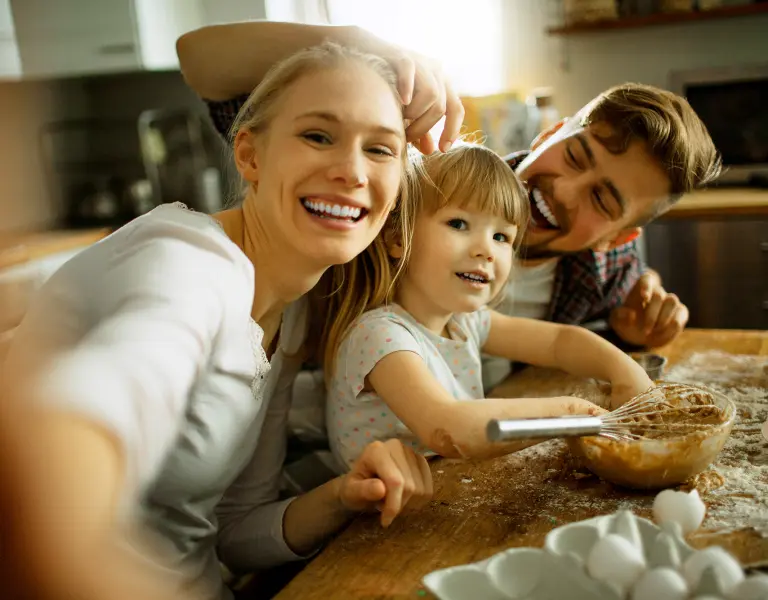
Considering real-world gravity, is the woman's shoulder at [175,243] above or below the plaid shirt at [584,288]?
above

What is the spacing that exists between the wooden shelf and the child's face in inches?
59.4

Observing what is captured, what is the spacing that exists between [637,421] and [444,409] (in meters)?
0.17

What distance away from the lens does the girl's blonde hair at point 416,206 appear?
74 cm

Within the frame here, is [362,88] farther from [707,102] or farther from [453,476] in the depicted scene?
[707,102]

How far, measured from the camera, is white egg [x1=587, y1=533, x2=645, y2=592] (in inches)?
16.5

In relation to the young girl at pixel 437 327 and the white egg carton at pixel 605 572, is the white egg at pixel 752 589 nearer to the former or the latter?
the white egg carton at pixel 605 572

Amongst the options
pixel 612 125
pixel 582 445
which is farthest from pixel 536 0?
pixel 582 445

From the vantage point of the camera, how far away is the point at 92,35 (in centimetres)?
229

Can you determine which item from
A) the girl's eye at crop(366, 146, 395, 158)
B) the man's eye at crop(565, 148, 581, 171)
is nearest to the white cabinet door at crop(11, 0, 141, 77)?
the man's eye at crop(565, 148, 581, 171)

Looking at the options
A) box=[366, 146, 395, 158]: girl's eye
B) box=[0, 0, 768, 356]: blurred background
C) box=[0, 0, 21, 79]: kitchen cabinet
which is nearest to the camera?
box=[366, 146, 395, 158]: girl's eye

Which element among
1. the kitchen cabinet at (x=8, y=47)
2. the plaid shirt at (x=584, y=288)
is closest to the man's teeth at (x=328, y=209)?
the plaid shirt at (x=584, y=288)

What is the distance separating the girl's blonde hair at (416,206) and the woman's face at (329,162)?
0.28 feet

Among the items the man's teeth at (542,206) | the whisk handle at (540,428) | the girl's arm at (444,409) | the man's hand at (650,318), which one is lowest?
the man's hand at (650,318)

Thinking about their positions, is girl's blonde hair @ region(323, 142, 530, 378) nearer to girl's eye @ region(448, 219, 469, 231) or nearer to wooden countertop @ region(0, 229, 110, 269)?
girl's eye @ region(448, 219, 469, 231)
